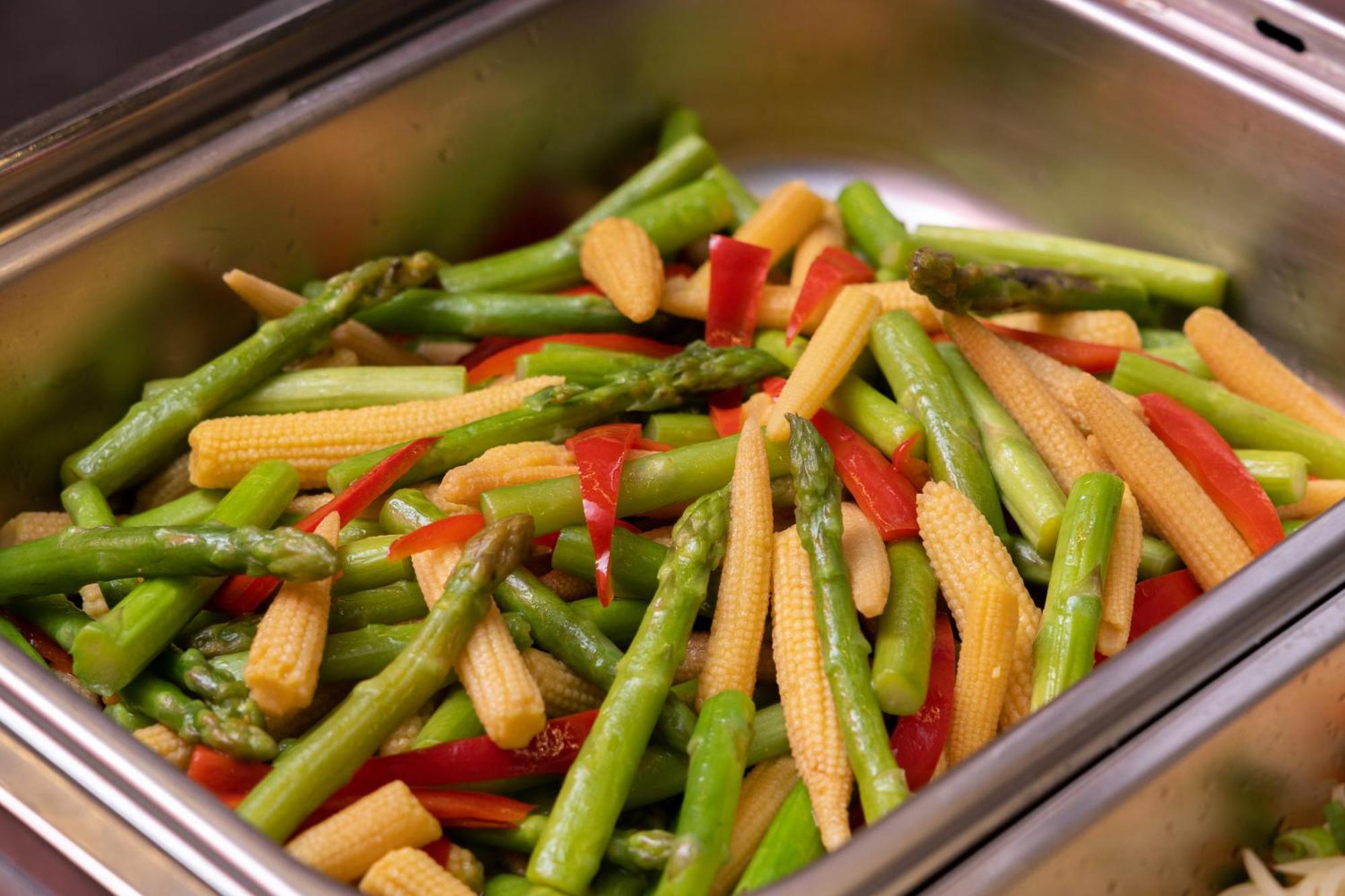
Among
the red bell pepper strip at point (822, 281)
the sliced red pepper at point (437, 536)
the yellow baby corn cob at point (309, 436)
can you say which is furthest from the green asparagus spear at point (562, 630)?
the red bell pepper strip at point (822, 281)

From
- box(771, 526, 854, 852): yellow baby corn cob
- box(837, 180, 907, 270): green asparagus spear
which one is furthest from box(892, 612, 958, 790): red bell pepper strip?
box(837, 180, 907, 270): green asparagus spear

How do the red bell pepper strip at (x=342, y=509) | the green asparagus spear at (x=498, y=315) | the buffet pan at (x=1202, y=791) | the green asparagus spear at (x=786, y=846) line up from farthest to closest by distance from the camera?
1. the green asparagus spear at (x=498, y=315)
2. the red bell pepper strip at (x=342, y=509)
3. the green asparagus spear at (x=786, y=846)
4. the buffet pan at (x=1202, y=791)

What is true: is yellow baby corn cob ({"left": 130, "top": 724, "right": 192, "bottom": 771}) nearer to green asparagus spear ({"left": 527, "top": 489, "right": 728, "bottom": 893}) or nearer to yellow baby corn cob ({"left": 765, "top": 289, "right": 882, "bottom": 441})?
green asparagus spear ({"left": 527, "top": 489, "right": 728, "bottom": 893})

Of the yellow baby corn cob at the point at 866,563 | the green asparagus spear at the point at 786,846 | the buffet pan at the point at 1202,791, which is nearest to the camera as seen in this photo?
the buffet pan at the point at 1202,791

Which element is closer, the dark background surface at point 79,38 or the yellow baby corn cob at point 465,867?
the yellow baby corn cob at point 465,867

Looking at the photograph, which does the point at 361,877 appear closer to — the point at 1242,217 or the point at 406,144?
the point at 406,144

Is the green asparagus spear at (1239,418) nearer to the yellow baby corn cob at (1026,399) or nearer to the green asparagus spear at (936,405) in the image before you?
the yellow baby corn cob at (1026,399)

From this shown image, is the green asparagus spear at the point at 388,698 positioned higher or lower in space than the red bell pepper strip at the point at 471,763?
higher

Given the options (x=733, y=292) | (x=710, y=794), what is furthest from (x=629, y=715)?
(x=733, y=292)
